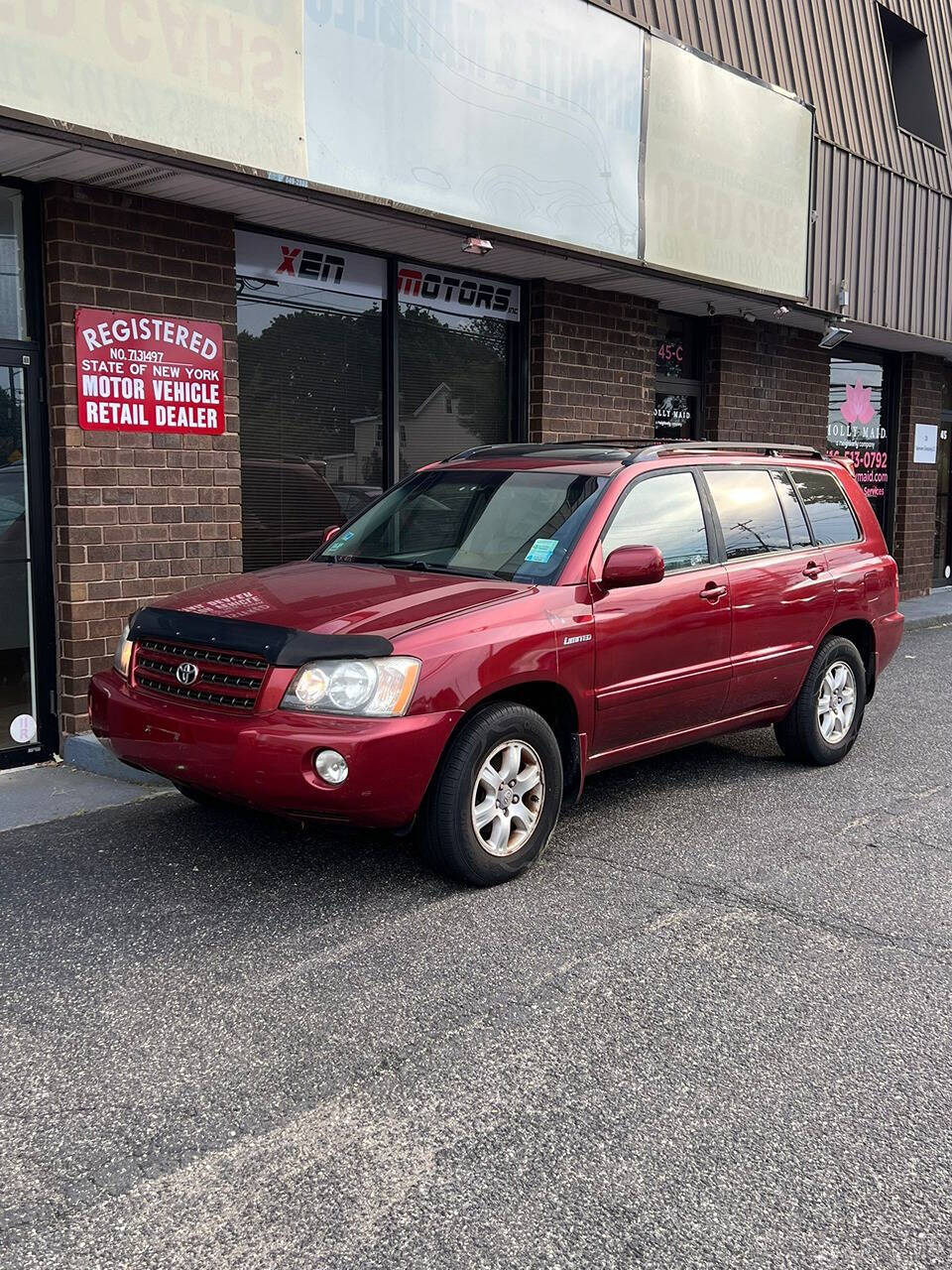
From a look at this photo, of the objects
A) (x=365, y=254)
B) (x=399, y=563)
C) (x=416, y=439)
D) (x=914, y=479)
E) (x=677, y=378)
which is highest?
(x=365, y=254)

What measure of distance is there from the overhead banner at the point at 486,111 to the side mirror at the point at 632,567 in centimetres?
332

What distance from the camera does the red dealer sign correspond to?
6699 millimetres

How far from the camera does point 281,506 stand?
8359 millimetres

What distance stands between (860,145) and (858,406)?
333 cm

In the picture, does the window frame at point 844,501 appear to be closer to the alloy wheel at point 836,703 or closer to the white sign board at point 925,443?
the alloy wheel at point 836,703

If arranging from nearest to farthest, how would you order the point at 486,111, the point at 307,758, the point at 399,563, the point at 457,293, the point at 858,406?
the point at 307,758 → the point at 399,563 → the point at 486,111 → the point at 457,293 → the point at 858,406

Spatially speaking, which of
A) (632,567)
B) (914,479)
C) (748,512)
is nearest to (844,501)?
(748,512)

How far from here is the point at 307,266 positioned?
27.2 ft

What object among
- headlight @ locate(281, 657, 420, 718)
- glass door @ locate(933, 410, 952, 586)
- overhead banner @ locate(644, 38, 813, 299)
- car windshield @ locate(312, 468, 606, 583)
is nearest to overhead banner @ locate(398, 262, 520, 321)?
overhead banner @ locate(644, 38, 813, 299)

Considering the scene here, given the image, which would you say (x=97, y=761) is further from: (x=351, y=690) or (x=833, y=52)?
(x=833, y=52)

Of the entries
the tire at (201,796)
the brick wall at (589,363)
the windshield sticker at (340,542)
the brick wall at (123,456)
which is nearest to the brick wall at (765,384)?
the brick wall at (589,363)

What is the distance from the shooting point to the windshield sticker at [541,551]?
530 centimetres

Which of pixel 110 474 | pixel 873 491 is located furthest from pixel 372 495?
pixel 873 491

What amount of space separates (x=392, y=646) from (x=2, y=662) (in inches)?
131
